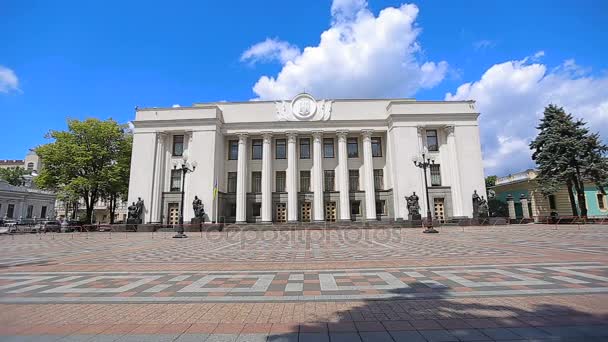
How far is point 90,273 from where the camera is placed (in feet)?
24.1

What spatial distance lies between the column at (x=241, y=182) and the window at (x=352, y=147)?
13.1 m

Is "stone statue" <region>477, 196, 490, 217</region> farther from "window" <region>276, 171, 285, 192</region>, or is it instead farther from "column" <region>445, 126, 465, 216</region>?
"window" <region>276, 171, 285, 192</region>

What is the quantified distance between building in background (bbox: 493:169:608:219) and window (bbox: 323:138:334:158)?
76.5 feet

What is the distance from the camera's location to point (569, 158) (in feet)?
96.3

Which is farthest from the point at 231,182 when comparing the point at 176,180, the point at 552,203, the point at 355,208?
the point at 552,203

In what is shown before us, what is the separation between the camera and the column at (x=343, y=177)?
3306 centimetres

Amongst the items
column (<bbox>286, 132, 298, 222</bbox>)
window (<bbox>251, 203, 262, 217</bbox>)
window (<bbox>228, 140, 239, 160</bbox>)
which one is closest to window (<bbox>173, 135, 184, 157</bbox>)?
window (<bbox>228, 140, 239, 160</bbox>)

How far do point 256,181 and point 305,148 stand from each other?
7.58m

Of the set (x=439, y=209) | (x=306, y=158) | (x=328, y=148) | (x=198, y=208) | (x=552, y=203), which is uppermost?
(x=328, y=148)

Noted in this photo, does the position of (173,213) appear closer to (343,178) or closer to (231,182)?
(231,182)

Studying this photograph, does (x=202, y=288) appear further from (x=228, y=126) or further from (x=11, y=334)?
(x=228, y=126)

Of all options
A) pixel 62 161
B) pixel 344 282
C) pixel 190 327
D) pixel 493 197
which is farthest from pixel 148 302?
pixel 493 197

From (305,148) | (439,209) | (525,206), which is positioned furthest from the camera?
(305,148)

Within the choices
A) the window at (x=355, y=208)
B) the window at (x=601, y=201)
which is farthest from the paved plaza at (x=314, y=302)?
the window at (x=601, y=201)
